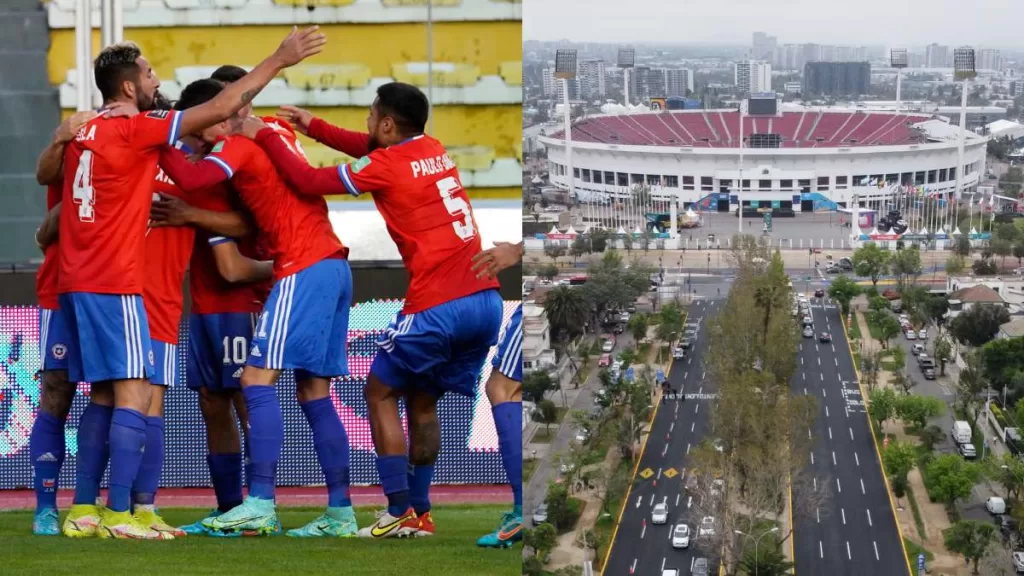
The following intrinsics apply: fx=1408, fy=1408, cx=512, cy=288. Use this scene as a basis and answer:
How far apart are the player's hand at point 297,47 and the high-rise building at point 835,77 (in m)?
19.1

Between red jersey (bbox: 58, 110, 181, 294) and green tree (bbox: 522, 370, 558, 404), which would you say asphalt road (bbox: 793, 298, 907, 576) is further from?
red jersey (bbox: 58, 110, 181, 294)

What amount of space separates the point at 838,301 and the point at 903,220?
3229 mm

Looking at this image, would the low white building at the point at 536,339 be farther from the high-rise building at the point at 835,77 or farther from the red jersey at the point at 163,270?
the high-rise building at the point at 835,77

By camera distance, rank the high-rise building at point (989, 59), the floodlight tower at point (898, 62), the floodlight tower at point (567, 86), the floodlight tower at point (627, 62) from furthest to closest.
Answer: the floodlight tower at point (898, 62) < the high-rise building at point (989, 59) < the floodlight tower at point (627, 62) < the floodlight tower at point (567, 86)

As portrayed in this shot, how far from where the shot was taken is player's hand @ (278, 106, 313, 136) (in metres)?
2.89

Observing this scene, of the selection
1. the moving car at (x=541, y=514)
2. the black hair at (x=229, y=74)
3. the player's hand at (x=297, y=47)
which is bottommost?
the moving car at (x=541, y=514)

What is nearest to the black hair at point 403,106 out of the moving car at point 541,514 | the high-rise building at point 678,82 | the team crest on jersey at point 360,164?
the team crest on jersey at point 360,164

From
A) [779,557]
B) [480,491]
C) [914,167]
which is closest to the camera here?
[480,491]

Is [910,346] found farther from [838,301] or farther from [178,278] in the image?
[178,278]

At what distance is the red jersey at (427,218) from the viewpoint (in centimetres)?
281

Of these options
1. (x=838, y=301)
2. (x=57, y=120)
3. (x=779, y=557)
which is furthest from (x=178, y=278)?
(x=838, y=301)

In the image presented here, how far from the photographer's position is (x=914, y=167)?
21469 millimetres

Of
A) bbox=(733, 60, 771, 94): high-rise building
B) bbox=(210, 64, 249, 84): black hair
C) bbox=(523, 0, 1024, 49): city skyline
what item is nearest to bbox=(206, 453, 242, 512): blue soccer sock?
bbox=(210, 64, 249, 84): black hair

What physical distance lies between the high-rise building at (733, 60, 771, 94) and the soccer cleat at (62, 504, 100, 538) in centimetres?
1872
